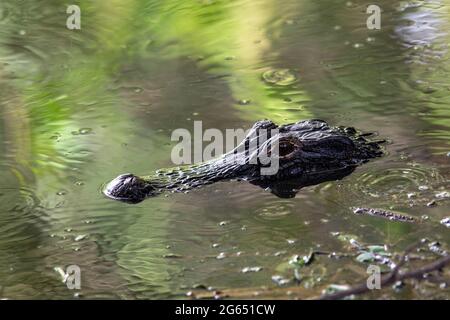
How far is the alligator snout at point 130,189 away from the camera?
Result: 18.2 ft

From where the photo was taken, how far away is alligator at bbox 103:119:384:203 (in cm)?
557

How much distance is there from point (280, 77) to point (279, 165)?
224 cm

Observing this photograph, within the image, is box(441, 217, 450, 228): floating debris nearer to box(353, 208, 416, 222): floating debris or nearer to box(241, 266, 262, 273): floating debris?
box(353, 208, 416, 222): floating debris

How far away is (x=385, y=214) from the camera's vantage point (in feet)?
16.5

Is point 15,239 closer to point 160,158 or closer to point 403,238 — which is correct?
point 160,158

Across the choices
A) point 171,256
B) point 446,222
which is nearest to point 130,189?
point 171,256

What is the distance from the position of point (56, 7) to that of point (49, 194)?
5188 mm

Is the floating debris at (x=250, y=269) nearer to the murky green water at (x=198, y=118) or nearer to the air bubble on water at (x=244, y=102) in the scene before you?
the murky green water at (x=198, y=118)

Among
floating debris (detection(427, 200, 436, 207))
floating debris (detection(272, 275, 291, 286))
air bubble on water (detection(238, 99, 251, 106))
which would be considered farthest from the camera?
air bubble on water (detection(238, 99, 251, 106))

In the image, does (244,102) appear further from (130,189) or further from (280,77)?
(130,189)

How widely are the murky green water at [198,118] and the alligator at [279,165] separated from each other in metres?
0.10

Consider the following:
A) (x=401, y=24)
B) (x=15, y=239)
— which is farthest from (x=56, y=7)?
(x=15, y=239)

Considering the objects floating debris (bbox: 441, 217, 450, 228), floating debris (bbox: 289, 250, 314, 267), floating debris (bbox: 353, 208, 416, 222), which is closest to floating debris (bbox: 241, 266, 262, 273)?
floating debris (bbox: 289, 250, 314, 267)

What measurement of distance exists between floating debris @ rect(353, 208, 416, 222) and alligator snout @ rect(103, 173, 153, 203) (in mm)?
1379
